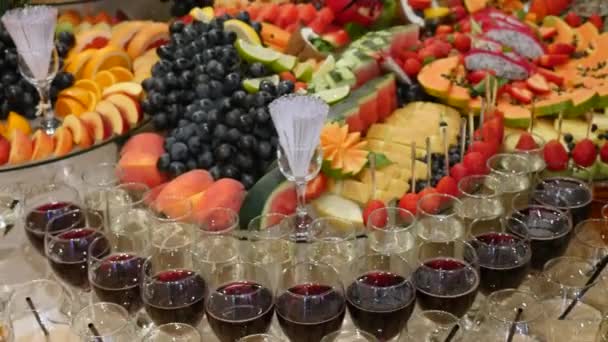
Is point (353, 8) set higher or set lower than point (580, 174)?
higher

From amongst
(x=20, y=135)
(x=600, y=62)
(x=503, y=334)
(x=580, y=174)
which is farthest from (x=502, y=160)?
(x=20, y=135)

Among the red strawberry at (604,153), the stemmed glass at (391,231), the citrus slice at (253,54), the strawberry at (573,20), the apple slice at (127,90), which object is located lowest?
the red strawberry at (604,153)

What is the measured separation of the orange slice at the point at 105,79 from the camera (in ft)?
8.84

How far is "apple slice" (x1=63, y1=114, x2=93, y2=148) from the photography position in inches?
93.1

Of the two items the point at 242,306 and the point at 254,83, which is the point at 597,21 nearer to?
the point at 254,83

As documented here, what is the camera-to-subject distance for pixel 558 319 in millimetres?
1407

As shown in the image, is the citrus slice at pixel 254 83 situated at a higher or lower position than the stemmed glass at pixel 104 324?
higher

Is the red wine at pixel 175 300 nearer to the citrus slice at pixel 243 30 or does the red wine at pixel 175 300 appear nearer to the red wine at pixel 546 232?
the red wine at pixel 546 232

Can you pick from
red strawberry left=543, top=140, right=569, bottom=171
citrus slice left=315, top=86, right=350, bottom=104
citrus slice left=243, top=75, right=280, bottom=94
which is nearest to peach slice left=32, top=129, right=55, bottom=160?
citrus slice left=243, top=75, right=280, bottom=94

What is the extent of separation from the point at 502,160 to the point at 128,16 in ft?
6.72

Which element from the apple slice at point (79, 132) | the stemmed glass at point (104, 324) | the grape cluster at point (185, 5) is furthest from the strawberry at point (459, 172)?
the grape cluster at point (185, 5)

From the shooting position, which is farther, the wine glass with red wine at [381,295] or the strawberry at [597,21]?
the strawberry at [597,21]

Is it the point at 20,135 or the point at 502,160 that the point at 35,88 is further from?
the point at 502,160

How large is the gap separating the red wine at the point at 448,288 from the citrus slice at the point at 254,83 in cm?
93
